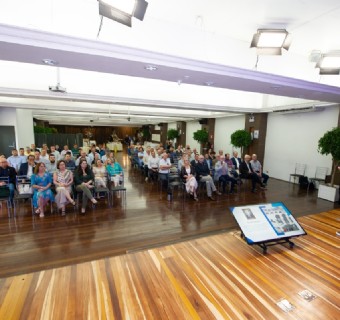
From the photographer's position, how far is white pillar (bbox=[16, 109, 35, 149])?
9.45 metres

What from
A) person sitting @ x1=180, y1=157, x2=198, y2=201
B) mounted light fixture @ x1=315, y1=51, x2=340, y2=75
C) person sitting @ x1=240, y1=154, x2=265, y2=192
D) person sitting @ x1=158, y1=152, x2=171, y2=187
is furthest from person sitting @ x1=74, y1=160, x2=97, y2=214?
mounted light fixture @ x1=315, y1=51, x2=340, y2=75

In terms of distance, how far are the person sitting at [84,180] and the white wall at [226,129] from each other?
780 cm

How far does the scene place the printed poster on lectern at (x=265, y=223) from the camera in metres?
2.89

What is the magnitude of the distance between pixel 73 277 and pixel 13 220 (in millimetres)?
2706

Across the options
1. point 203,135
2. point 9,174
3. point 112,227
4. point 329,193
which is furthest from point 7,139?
point 329,193

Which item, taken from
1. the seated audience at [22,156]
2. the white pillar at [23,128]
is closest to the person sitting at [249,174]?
the seated audience at [22,156]

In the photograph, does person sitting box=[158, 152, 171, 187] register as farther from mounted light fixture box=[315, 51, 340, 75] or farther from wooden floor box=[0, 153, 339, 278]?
mounted light fixture box=[315, 51, 340, 75]

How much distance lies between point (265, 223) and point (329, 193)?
13.8 feet

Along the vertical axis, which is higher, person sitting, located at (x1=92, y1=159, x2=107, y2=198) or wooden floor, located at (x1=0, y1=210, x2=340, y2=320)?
person sitting, located at (x1=92, y1=159, x2=107, y2=198)

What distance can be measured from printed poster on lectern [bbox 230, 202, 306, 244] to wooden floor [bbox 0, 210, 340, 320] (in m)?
0.22

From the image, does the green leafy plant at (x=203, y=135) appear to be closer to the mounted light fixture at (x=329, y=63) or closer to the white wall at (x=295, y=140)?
the white wall at (x=295, y=140)

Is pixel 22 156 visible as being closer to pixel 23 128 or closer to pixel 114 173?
pixel 114 173

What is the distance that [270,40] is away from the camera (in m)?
3.76

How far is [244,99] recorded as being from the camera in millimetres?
8336
